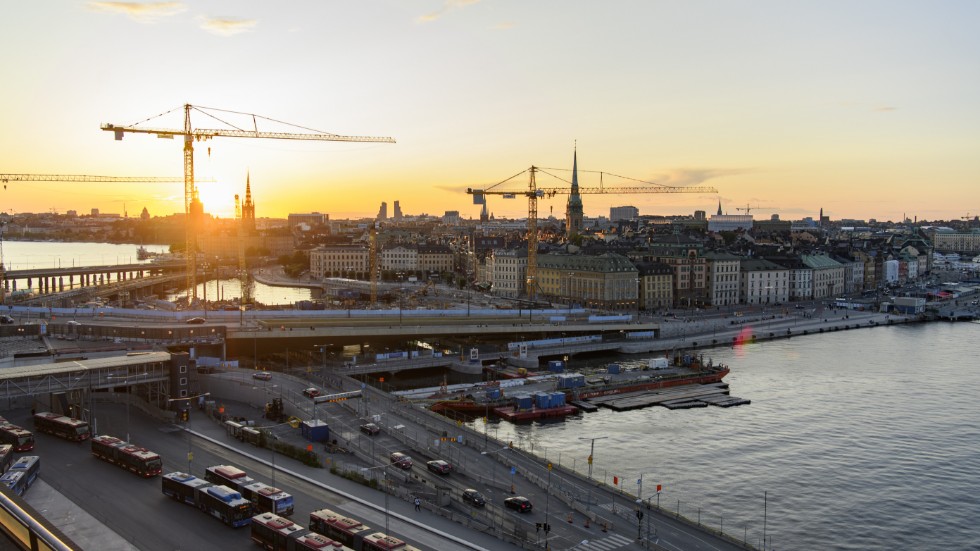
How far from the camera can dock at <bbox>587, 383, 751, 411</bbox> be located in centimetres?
2900

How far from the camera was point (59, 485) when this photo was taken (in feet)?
50.4

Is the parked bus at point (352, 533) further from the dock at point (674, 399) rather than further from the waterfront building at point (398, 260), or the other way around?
the waterfront building at point (398, 260)

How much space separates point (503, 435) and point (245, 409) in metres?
7.92

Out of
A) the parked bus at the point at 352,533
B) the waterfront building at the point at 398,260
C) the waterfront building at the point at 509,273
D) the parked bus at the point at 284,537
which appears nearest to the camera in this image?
the parked bus at the point at 284,537

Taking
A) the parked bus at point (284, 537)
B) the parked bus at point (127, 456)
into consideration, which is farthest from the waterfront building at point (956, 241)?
the parked bus at point (284, 537)

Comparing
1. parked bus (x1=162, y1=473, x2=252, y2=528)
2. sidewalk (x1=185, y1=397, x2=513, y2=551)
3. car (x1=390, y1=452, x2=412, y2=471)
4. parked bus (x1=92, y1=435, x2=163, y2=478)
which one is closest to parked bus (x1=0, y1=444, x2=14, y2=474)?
parked bus (x1=92, y1=435, x2=163, y2=478)

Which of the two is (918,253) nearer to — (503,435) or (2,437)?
(503,435)

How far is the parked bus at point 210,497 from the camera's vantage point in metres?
13.8

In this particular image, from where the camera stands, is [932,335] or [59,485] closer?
[59,485]

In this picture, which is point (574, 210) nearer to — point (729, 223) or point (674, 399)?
point (729, 223)

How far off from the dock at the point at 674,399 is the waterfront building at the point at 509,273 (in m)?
30.8

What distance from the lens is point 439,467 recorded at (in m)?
17.5

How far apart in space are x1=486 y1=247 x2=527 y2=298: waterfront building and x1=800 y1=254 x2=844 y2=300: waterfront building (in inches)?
932

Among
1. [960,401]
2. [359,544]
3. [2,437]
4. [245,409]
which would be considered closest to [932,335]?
[960,401]
